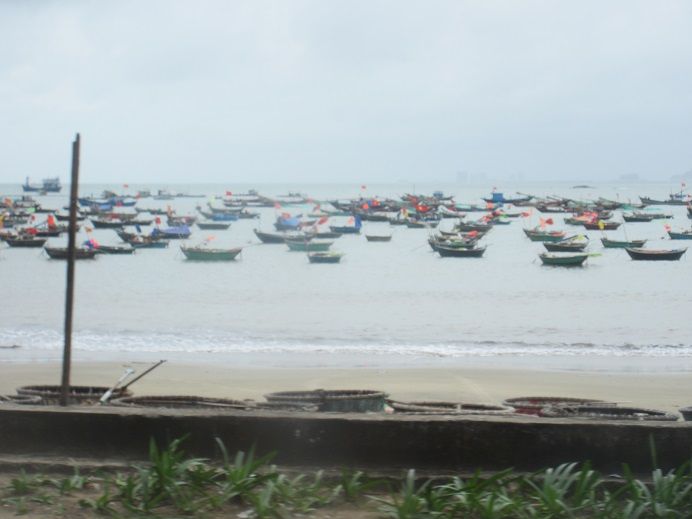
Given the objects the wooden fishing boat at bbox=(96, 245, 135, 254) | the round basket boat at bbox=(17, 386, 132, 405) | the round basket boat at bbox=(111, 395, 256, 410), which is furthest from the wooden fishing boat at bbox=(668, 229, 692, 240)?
the round basket boat at bbox=(111, 395, 256, 410)

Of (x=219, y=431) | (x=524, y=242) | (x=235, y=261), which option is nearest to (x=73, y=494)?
(x=219, y=431)

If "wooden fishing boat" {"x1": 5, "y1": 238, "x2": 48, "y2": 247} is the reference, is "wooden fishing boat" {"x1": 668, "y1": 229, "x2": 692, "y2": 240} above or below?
above

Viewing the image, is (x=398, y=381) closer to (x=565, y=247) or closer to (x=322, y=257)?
(x=322, y=257)

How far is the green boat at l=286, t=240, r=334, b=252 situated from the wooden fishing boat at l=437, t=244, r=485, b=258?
Answer: 6847 mm

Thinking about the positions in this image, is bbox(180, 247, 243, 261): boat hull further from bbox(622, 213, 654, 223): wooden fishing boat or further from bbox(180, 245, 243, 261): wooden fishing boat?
bbox(622, 213, 654, 223): wooden fishing boat

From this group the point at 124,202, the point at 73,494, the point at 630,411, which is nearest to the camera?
the point at 73,494

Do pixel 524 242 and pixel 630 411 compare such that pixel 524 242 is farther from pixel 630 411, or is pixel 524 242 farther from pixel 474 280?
pixel 630 411

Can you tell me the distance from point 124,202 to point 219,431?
123m

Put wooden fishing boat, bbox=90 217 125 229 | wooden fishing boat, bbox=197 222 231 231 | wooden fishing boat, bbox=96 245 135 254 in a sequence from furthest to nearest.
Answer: wooden fishing boat, bbox=197 222 231 231 < wooden fishing boat, bbox=90 217 125 229 < wooden fishing boat, bbox=96 245 135 254

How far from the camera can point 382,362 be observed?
74.3ft

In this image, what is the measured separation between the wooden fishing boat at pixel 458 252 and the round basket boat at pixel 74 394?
46.1 meters

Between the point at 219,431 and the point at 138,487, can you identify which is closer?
the point at 138,487

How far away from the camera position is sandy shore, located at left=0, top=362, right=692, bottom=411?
56.3ft

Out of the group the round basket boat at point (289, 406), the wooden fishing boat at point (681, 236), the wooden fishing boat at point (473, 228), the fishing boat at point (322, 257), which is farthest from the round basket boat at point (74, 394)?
the wooden fishing boat at point (681, 236)
